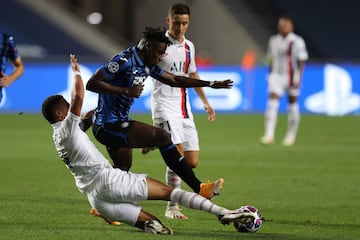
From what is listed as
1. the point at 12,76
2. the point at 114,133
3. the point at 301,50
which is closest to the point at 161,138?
the point at 114,133

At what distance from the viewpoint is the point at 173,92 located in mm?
10297

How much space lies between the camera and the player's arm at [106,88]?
8.55 m

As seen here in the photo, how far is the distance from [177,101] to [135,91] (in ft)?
5.90

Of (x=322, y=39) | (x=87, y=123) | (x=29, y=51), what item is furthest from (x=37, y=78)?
(x=87, y=123)

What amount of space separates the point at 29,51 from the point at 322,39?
33.6 feet

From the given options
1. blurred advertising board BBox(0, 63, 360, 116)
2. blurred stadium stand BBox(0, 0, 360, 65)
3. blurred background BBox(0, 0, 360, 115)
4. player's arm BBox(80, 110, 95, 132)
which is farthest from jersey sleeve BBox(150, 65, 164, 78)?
blurred stadium stand BBox(0, 0, 360, 65)

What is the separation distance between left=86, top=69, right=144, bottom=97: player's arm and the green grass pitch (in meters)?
1.24

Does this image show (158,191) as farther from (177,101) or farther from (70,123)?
(177,101)

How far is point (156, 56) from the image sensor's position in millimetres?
8805

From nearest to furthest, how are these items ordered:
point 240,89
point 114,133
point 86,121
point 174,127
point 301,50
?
point 114,133
point 86,121
point 174,127
point 301,50
point 240,89

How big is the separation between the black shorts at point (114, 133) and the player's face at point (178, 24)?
64.6 inches

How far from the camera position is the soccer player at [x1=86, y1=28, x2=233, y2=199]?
8.72 meters

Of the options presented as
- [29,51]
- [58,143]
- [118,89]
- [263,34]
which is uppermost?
[263,34]

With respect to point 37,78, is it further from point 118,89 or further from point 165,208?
point 118,89
